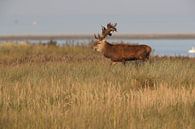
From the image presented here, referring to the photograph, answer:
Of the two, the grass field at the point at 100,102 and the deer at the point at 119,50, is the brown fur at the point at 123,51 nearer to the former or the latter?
the deer at the point at 119,50

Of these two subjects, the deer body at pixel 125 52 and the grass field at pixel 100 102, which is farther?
the deer body at pixel 125 52

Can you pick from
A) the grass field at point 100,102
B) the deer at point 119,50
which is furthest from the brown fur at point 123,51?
the grass field at point 100,102

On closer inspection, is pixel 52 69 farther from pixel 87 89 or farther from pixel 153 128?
pixel 153 128

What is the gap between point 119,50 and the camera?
19.8 metres

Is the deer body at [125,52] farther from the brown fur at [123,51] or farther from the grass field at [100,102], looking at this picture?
the grass field at [100,102]

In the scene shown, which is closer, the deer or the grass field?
the grass field

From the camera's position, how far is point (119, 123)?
909 centimetres

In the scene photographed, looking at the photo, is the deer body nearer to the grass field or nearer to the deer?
the deer

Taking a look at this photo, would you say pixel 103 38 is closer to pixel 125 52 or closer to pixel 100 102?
pixel 125 52

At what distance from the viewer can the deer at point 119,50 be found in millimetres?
19719

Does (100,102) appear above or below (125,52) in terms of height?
above

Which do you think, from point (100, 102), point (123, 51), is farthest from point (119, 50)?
point (100, 102)

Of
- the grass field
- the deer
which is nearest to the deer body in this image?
the deer

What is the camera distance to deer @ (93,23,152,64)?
19719 mm
